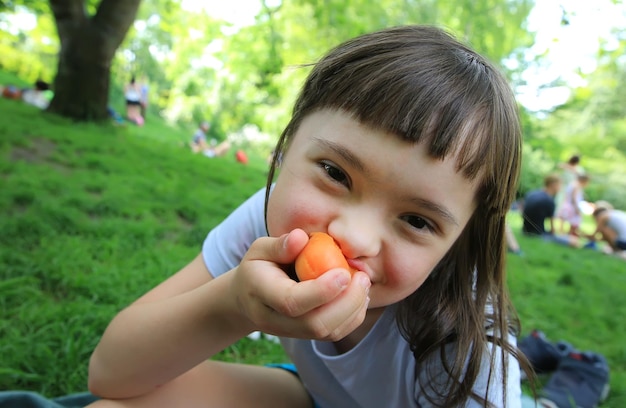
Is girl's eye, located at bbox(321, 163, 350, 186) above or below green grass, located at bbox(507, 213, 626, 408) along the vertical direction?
above

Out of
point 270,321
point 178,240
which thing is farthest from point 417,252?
point 178,240

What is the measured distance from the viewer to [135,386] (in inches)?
48.3

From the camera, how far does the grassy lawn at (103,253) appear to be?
2074mm

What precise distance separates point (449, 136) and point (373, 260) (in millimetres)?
330

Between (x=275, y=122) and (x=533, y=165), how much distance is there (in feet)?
48.0

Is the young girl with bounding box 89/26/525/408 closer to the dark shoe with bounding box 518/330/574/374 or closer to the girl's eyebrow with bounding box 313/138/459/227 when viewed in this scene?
the girl's eyebrow with bounding box 313/138/459/227

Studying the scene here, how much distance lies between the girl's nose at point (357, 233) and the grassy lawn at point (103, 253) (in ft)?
5.01

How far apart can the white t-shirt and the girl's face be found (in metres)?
0.30

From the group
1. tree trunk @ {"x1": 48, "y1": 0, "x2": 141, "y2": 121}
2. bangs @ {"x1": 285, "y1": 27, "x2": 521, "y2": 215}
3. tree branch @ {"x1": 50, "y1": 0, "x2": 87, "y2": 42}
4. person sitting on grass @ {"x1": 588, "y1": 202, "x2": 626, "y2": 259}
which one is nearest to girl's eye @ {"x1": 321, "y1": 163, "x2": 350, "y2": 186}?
bangs @ {"x1": 285, "y1": 27, "x2": 521, "y2": 215}

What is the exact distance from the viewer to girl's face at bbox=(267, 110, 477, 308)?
0.95 metres

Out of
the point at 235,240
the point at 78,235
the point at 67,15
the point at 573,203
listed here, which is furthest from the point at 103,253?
the point at 573,203

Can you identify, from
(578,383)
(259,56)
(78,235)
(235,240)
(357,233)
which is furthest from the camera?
(259,56)

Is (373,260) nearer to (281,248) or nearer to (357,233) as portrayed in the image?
(357,233)

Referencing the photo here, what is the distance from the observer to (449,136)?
99 centimetres
